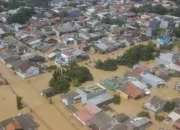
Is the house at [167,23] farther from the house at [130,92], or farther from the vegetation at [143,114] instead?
the vegetation at [143,114]

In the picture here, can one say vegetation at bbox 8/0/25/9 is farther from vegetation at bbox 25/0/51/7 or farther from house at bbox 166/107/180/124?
house at bbox 166/107/180/124

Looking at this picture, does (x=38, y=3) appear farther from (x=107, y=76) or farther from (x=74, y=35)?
(x=107, y=76)

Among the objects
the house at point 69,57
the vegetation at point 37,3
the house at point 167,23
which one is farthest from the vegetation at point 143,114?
the vegetation at point 37,3

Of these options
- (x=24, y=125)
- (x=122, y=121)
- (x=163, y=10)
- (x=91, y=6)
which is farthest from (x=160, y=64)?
(x=91, y=6)

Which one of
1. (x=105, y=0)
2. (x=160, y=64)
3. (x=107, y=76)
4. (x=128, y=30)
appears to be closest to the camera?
(x=107, y=76)

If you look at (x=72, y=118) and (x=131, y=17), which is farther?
(x=131, y=17)

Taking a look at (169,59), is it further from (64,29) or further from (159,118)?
(64,29)
